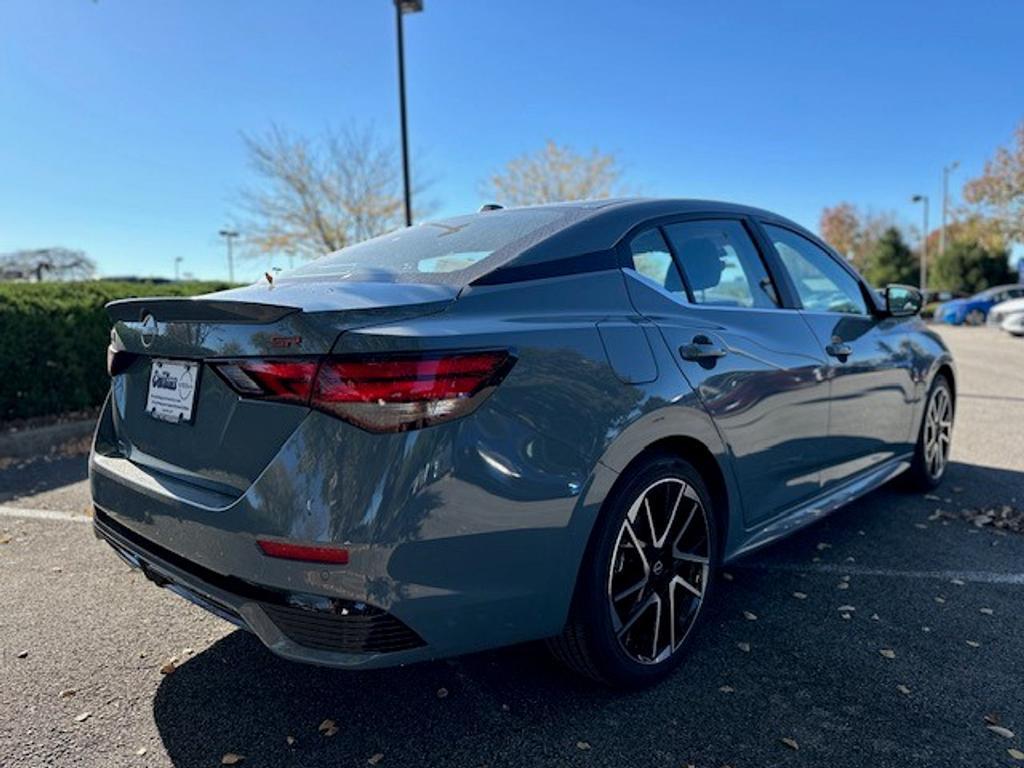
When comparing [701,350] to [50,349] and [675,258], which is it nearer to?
[675,258]

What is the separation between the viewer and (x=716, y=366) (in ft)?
8.53

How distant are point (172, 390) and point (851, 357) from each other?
2955mm

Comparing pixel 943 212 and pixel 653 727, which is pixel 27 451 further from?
pixel 943 212

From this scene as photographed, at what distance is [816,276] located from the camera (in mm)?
3676

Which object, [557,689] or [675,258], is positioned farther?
[675,258]

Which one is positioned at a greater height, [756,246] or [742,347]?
[756,246]

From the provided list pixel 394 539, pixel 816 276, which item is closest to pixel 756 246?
pixel 816 276

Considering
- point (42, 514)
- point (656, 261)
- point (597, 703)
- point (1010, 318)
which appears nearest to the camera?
point (597, 703)

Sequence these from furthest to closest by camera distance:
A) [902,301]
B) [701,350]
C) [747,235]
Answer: [902,301]
[747,235]
[701,350]

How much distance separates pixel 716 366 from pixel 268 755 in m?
1.88

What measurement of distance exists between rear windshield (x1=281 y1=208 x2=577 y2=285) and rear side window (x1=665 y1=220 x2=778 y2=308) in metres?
0.51

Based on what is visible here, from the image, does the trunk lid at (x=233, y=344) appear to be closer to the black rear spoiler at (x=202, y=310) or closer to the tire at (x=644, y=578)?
the black rear spoiler at (x=202, y=310)

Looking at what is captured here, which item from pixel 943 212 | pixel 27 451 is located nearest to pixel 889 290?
pixel 27 451

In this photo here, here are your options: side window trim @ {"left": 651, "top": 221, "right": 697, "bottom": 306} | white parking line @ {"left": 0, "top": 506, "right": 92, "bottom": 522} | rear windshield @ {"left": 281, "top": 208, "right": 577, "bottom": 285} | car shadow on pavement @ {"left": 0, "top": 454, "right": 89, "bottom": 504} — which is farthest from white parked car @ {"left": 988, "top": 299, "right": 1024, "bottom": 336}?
white parking line @ {"left": 0, "top": 506, "right": 92, "bottom": 522}
